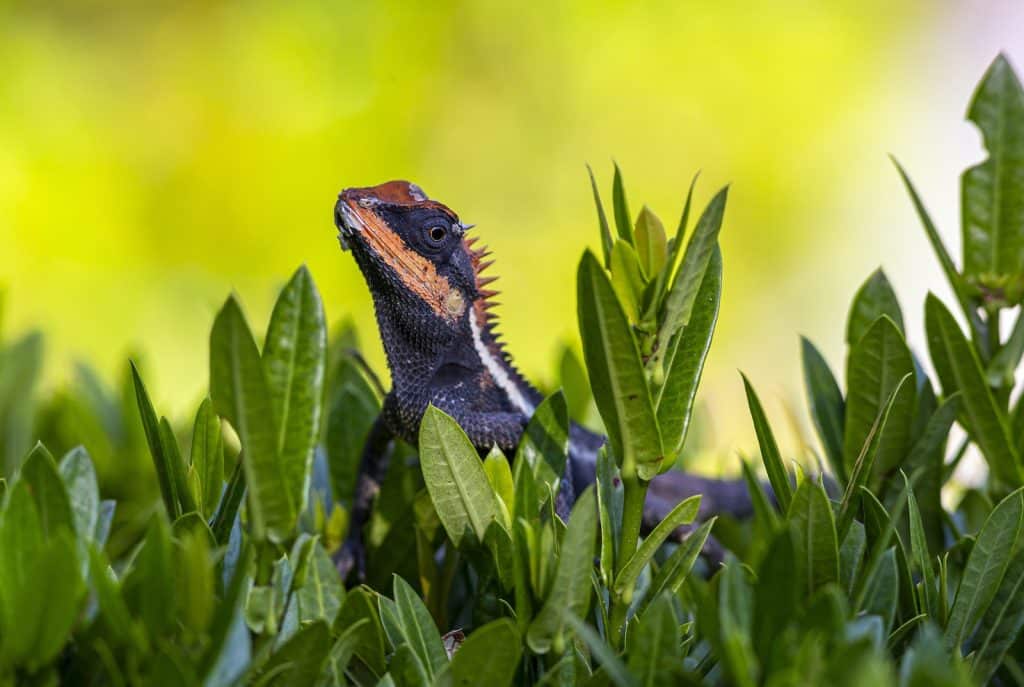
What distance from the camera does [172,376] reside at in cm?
641

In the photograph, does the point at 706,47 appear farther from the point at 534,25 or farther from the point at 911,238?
the point at 911,238

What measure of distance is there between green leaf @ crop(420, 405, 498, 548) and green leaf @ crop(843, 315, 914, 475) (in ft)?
2.15

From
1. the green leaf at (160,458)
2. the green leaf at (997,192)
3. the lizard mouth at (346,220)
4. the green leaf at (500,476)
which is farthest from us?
the lizard mouth at (346,220)

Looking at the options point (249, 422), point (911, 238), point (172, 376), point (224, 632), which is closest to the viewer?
point (224, 632)

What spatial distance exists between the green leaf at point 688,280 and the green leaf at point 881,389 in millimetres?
455

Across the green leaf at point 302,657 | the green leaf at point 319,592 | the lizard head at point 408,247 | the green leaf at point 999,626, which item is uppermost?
the lizard head at point 408,247

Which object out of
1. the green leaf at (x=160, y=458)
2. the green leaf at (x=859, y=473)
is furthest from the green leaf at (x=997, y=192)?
the green leaf at (x=160, y=458)

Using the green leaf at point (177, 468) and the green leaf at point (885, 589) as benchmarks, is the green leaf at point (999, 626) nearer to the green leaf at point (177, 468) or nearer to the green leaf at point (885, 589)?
the green leaf at point (885, 589)

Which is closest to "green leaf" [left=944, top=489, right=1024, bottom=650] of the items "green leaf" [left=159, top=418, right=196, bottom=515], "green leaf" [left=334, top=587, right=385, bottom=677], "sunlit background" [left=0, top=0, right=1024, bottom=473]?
"green leaf" [left=334, top=587, right=385, bottom=677]

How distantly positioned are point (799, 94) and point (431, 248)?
5.74 meters

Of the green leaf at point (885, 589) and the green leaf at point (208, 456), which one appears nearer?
the green leaf at point (885, 589)

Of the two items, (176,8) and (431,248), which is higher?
(176,8)

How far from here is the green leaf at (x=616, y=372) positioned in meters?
1.34

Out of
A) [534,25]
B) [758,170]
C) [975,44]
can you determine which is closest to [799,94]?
[758,170]
